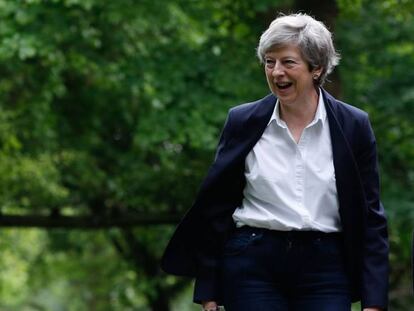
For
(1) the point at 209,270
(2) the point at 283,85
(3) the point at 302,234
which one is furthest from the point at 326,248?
(2) the point at 283,85

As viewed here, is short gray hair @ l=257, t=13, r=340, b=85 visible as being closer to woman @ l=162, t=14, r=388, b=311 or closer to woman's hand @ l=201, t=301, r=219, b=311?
woman @ l=162, t=14, r=388, b=311

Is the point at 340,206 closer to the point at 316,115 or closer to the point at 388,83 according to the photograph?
the point at 316,115

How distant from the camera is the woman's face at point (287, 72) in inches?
170

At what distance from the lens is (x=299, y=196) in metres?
4.37

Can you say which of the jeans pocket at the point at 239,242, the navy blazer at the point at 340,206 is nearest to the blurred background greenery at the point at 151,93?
the navy blazer at the point at 340,206

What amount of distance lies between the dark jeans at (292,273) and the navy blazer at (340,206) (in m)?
0.07

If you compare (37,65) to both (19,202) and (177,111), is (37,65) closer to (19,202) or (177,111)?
(19,202)

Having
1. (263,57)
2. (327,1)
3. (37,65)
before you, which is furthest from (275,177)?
(37,65)

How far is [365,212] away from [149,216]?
1204 cm

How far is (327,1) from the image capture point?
12164mm

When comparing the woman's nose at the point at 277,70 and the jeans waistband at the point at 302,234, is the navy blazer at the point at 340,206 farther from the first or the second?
the woman's nose at the point at 277,70

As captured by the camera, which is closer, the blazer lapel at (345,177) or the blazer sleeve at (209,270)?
the blazer lapel at (345,177)

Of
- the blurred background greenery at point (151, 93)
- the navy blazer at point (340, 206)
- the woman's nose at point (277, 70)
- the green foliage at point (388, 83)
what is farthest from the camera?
the green foliage at point (388, 83)

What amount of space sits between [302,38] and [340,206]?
65 cm
